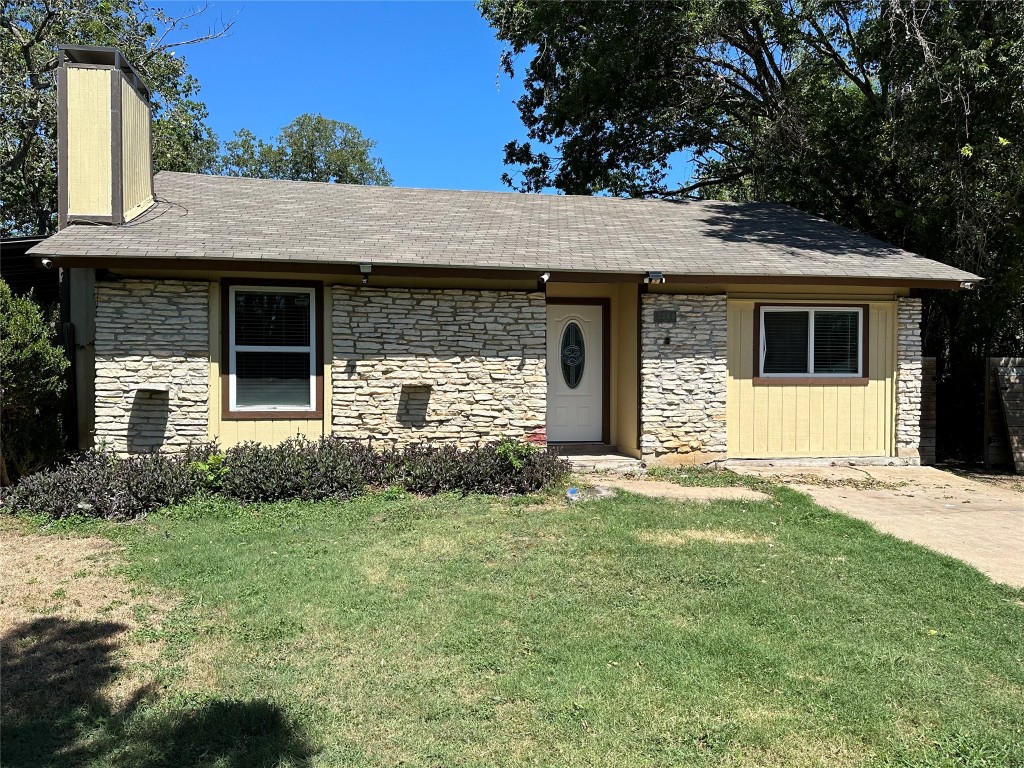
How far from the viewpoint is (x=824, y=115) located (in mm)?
14312

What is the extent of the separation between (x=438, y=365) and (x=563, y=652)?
578 centimetres

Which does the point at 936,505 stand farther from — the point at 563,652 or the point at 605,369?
the point at 563,652

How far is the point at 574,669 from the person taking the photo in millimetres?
3758

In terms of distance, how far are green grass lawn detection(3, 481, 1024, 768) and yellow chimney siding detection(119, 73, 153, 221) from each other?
17.1 ft

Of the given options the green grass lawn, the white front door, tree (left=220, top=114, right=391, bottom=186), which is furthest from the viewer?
tree (left=220, top=114, right=391, bottom=186)

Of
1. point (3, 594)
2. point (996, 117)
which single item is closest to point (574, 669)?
point (3, 594)

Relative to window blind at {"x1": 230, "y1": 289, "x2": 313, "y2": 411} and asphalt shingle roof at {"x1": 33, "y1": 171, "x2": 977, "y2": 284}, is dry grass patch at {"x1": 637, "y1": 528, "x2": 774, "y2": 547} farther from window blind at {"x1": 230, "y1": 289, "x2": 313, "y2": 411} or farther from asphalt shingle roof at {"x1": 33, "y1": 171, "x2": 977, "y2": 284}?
window blind at {"x1": 230, "y1": 289, "x2": 313, "y2": 411}

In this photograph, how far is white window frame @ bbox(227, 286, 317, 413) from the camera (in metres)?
A: 8.96

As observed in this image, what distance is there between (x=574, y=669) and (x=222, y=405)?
6693 mm

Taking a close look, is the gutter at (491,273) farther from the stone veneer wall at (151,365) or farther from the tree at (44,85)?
the tree at (44,85)

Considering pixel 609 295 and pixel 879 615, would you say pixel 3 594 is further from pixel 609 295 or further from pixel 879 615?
pixel 609 295

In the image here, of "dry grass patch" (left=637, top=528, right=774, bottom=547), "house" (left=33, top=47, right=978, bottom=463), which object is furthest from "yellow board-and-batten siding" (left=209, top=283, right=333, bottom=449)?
"dry grass patch" (left=637, top=528, right=774, bottom=547)

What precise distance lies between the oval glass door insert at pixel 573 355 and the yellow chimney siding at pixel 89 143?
6506 millimetres

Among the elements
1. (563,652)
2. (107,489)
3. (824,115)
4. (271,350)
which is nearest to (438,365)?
(271,350)
